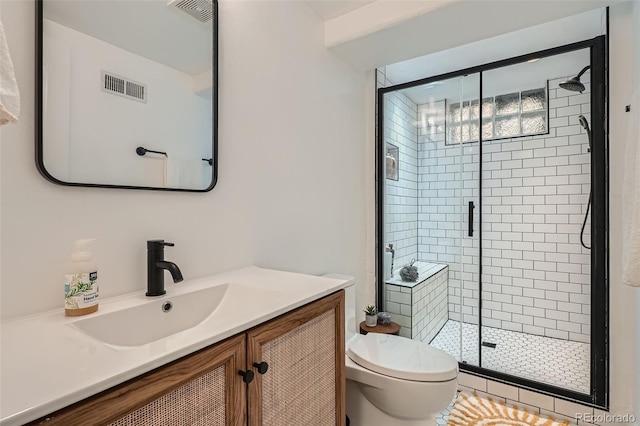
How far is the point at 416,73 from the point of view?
261 cm

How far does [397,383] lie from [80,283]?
1245 mm

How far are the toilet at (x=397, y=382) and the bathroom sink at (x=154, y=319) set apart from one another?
2.64 feet

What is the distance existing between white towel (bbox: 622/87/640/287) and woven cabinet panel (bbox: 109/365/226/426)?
1375mm

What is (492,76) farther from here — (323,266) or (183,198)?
(183,198)

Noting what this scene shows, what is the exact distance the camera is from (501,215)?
2734 millimetres

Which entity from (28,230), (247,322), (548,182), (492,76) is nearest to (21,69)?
(28,230)

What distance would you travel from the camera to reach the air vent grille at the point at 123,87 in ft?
3.18

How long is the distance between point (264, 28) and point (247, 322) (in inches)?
54.4

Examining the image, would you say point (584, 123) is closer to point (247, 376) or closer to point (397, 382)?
point (397, 382)

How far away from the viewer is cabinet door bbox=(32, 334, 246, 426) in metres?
0.49

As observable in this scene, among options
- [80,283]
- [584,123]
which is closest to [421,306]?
[584,123]

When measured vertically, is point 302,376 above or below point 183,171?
below

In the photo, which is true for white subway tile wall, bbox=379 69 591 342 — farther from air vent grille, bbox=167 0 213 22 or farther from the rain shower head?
air vent grille, bbox=167 0 213 22

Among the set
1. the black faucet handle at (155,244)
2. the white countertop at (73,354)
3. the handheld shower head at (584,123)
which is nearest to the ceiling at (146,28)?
the black faucet handle at (155,244)
